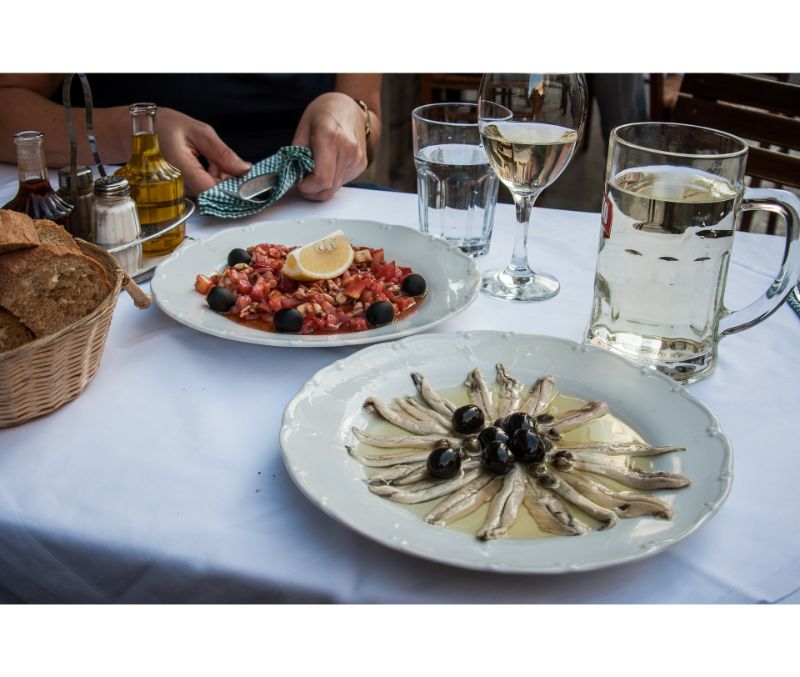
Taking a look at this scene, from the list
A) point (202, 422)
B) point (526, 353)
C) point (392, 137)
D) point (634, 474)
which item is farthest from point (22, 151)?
point (392, 137)

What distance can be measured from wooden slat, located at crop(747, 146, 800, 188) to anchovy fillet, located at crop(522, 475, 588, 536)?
4.48 feet

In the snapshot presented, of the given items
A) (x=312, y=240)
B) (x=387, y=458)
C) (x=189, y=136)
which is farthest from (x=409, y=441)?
(x=189, y=136)

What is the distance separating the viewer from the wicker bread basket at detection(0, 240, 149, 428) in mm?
773

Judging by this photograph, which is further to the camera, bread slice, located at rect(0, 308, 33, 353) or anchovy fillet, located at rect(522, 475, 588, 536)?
bread slice, located at rect(0, 308, 33, 353)

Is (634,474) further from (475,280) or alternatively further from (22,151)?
(22,151)

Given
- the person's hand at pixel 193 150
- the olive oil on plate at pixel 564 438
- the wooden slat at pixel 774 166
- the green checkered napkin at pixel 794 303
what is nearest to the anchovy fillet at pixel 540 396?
the olive oil on plate at pixel 564 438

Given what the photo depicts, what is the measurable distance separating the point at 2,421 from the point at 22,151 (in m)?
0.51

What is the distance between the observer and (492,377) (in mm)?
900

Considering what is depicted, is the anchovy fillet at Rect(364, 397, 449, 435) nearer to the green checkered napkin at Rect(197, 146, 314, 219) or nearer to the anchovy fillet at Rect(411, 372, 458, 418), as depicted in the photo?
the anchovy fillet at Rect(411, 372, 458, 418)

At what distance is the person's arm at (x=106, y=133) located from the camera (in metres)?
1.49

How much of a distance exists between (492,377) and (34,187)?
0.75 metres

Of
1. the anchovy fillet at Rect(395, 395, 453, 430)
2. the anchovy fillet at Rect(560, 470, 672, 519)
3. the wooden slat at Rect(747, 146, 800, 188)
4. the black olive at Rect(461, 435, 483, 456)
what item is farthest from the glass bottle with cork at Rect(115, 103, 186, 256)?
the wooden slat at Rect(747, 146, 800, 188)

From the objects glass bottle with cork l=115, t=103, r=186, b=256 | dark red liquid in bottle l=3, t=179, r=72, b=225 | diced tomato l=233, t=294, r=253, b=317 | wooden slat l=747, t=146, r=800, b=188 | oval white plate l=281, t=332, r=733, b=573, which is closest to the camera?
oval white plate l=281, t=332, r=733, b=573

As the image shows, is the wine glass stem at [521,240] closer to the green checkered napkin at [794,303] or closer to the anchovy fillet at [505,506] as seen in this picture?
the green checkered napkin at [794,303]
